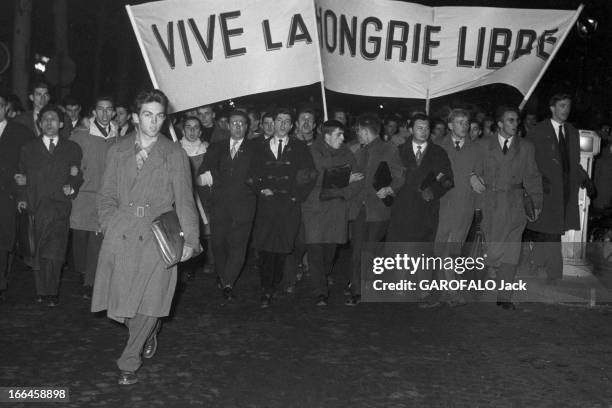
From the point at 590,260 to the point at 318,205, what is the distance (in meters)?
4.23

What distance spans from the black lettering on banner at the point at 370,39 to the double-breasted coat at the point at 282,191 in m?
2.16

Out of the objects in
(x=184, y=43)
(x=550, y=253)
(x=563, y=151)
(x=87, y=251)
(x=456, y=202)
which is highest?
(x=184, y=43)

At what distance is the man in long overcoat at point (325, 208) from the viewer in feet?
32.0

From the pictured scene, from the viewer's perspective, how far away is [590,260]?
12.1m

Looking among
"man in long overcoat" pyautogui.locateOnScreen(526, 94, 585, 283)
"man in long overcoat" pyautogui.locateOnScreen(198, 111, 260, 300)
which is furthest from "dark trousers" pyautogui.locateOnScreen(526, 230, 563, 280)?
"man in long overcoat" pyautogui.locateOnScreen(198, 111, 260, 300)

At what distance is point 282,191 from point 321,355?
8.42 ft

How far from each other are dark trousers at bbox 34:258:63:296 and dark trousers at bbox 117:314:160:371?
306 cm

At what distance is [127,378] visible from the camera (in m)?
6.47

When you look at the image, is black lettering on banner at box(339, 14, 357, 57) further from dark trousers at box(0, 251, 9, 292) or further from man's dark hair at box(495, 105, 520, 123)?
dark trousers at box(0, 251, 9, 292)

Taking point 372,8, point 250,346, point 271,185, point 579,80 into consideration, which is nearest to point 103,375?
point 250,346

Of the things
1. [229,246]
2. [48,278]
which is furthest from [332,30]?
[48,278]

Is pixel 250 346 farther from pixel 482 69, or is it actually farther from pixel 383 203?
pixel 482 69

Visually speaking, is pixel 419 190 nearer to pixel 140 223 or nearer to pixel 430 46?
pixel 430 46

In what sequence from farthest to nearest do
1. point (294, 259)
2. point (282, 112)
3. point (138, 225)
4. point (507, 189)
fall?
1. point (294, 259)
2. point (282, 112)
3. point (507, 189)
4. point (138, 225)
